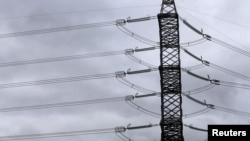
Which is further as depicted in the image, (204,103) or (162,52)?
(204,103)

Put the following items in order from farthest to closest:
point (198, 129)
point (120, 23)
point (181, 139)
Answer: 1. point (120, 23)
2. point (198, 129)
3. point (181, 139)

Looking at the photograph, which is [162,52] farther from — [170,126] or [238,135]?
[238,135]

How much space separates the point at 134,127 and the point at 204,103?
30.6 feet

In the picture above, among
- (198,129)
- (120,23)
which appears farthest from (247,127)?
(120,23)

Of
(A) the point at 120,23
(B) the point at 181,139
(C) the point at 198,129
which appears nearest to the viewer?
(B) the point at 181,139

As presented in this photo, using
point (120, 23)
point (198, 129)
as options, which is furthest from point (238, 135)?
point (120, 23)

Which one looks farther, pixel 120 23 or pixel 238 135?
pixel 120 23

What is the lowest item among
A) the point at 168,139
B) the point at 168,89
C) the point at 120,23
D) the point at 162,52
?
the point at 168,139

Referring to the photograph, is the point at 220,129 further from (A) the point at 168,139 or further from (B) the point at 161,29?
(B) the point at 161,29

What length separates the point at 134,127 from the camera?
186ft

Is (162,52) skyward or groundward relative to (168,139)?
skyward

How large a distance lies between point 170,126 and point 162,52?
8.53 meters

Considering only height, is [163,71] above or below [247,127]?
above

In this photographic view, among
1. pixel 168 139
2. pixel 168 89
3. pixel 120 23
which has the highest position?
pixel 120 23
